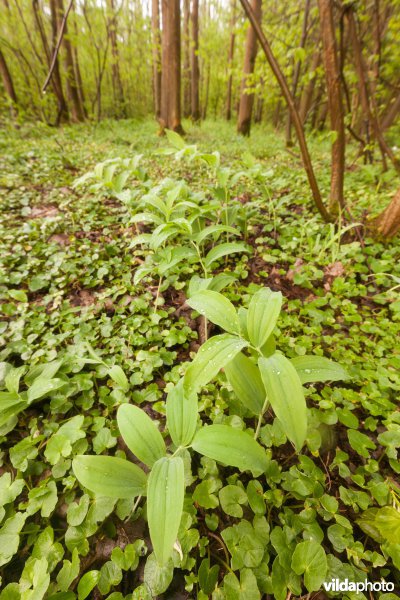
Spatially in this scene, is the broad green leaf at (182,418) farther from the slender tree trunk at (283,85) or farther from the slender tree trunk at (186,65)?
the slender tree trunk at (186,65)

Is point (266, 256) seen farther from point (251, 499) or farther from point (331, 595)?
point (331, 595)

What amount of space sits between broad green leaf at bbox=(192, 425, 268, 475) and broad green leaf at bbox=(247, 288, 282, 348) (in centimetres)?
31

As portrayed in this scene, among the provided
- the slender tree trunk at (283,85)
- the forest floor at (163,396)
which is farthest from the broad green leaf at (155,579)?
the slender tree trunk at (283,85)

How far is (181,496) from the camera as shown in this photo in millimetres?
774

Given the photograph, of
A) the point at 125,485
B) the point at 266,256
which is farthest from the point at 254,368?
the point at 266,256

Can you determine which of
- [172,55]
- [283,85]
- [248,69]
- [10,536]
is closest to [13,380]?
[10,536]

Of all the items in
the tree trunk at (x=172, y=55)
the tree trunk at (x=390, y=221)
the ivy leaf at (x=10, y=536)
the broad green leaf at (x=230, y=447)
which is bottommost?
the ivy leaf at (x=10, y=536)

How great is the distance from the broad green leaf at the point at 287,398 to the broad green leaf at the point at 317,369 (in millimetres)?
204

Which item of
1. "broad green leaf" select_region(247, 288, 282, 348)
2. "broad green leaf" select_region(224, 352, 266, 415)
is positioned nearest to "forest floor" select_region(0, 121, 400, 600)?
"broad green leaf" select_region(224, 352, 266, 415)

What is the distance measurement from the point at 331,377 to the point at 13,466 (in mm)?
1374

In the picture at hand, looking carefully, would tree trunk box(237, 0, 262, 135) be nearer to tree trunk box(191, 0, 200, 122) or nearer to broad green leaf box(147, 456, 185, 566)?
tree trunk box(191, 0, 200, 122)

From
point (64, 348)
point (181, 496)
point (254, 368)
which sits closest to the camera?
point (181, 496)

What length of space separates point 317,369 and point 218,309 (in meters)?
0.44

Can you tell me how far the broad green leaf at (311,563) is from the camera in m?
0.85
